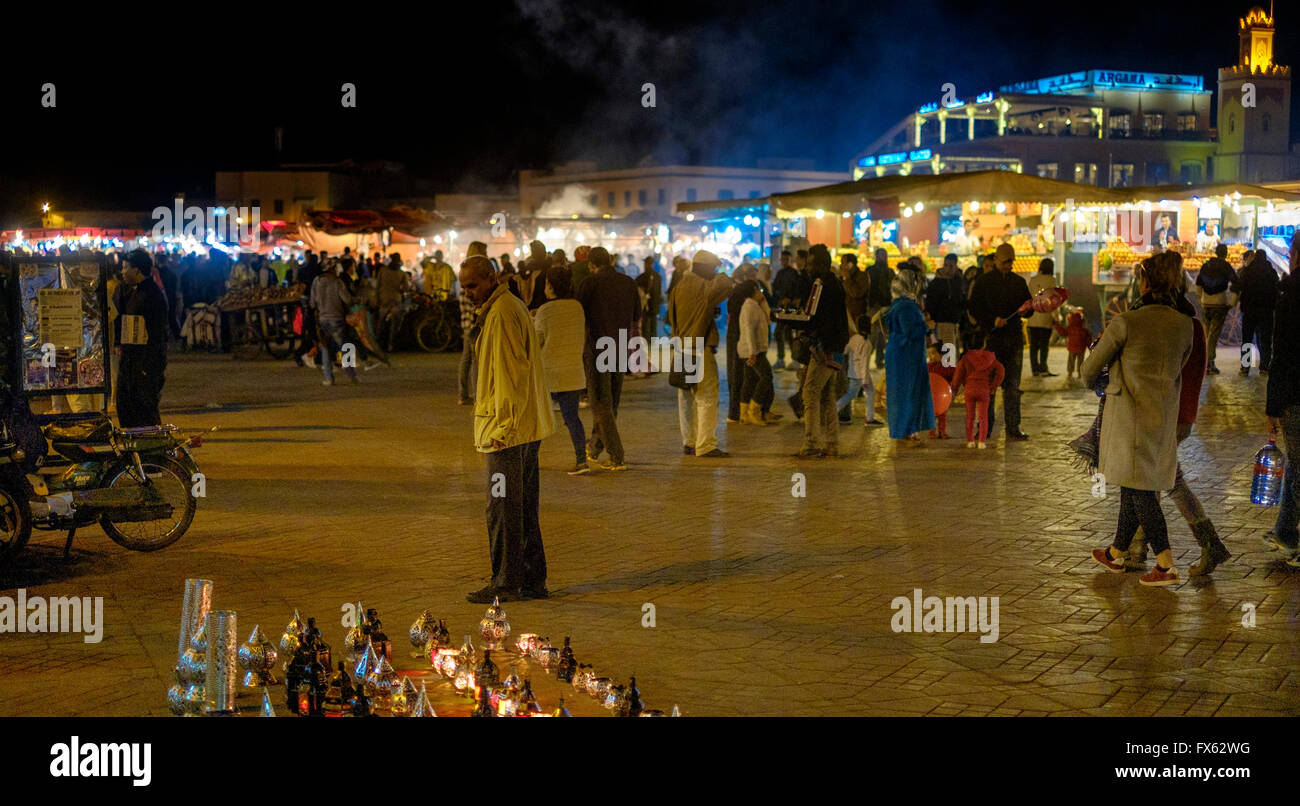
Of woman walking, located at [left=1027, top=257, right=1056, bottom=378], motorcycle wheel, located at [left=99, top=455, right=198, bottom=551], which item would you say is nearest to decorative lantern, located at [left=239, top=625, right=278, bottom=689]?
motorcycle wheel, located at [left=99, top=455, right=198, bottom=551]

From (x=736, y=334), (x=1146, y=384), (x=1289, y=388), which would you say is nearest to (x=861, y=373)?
(x=736, y=334)

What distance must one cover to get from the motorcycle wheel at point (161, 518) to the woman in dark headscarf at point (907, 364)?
6.57m

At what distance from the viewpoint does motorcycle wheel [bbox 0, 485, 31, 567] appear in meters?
7.43

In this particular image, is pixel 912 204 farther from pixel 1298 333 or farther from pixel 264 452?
pixel 1298 333

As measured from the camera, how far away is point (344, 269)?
72.3 feet

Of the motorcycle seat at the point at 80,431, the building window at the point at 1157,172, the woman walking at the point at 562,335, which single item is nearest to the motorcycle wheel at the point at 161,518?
the motorcycle seat at the point at 80,431

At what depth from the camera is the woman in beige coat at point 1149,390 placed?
6828mm

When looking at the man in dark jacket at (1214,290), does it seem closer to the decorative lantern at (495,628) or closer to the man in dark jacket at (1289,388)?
the man in dark jacket at (1289,388)

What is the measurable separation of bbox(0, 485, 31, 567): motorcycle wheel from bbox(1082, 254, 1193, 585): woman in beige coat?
6.02 metres

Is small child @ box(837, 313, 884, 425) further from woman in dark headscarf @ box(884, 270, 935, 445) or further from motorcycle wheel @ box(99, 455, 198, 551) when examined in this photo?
motorcycle wheel @ box(99, 455, 198, 551)

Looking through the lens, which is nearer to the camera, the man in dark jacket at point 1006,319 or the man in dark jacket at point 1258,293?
the man in dark jacket at point 1006,319

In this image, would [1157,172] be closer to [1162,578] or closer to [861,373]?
[861,373]

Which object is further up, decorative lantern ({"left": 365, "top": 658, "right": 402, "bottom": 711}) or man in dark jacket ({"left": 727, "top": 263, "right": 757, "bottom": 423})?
man in dark jacket ({"left": 727, "top": 263, "right": 757, "bottom": 423})
